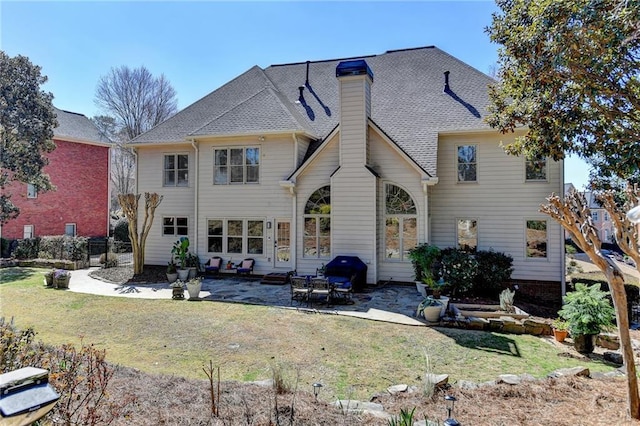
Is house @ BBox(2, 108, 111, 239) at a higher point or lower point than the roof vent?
lower

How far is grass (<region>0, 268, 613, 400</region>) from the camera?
629 centimetres

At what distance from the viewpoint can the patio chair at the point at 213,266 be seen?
1611 centimetres

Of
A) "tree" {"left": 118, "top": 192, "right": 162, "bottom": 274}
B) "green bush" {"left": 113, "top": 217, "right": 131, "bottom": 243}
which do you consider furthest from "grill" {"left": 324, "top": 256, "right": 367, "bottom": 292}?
"green bush" {"left": 113, "top": 217, "right": 131, "bottom": 243}

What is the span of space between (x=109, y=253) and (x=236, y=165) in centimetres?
831

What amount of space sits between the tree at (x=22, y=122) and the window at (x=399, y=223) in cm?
1732

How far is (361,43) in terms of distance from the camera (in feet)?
68.7

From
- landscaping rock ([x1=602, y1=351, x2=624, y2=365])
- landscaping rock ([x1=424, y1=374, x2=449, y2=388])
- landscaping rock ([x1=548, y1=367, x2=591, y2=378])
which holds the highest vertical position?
landscaping rock ([x1=424, y1=374, x2=449, y2=388])

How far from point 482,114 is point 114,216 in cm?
3529

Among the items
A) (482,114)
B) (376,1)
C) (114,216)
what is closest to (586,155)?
(482,114)

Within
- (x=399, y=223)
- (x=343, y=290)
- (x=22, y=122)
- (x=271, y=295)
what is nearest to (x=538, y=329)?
(x=343, y=290)

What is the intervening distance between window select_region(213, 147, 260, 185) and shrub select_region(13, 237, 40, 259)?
34.8 ft

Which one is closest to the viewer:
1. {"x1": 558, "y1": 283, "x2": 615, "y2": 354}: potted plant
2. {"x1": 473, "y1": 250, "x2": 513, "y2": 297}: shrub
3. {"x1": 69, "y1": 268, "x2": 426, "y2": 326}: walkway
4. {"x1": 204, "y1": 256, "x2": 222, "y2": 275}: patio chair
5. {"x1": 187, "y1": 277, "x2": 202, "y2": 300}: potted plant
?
{"x1": 558, "y1": 283, "x2": 615, "y2": 354}: potted plant

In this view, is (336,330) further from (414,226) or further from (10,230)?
(10,230)

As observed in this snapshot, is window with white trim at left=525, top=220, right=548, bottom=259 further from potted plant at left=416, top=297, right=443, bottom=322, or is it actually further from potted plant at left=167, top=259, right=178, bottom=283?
potted plant at left=167, top=259, right=178, bottom=283
